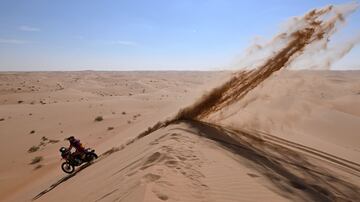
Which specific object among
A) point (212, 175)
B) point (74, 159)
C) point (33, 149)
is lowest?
point (33, 149)

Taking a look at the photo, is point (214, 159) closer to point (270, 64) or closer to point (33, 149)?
point (270, 64)

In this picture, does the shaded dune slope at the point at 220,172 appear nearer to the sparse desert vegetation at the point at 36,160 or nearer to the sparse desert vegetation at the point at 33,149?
the sparse desert vegetation at the point at 36,160

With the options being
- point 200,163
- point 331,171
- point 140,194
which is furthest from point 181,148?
point 331,171

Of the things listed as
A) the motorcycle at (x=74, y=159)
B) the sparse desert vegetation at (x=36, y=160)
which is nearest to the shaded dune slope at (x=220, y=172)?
the motorcycle at (x=74, y=159)

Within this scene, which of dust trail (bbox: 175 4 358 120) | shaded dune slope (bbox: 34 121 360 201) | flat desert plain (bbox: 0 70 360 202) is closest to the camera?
shaded dune slope (bbox: 34 121 360 201)

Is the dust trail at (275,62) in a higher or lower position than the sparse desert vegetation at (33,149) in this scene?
higher

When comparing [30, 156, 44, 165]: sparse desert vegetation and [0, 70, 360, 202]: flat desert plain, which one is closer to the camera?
[0, 70, 360, 202]: flat desert plain

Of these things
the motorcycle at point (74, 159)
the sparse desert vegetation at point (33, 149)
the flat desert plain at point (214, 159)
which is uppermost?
the flat desert plain at point (214, 159)

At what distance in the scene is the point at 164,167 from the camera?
638 centimetres

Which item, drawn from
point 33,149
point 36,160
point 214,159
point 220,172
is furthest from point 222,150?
point 33,149

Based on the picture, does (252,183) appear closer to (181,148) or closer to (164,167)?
(164,167)

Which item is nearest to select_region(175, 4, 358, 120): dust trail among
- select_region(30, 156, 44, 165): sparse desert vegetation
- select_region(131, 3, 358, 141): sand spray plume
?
select_region(131, 3, 358, 141): sand spray plume

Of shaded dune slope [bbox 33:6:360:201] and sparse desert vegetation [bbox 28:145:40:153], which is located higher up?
shaded dune slope [bbox 33:6:360:201]

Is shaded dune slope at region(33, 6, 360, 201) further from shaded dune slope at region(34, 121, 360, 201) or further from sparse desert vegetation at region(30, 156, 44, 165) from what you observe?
sparse desert vegetation at region(30, 156, 44, 165)
